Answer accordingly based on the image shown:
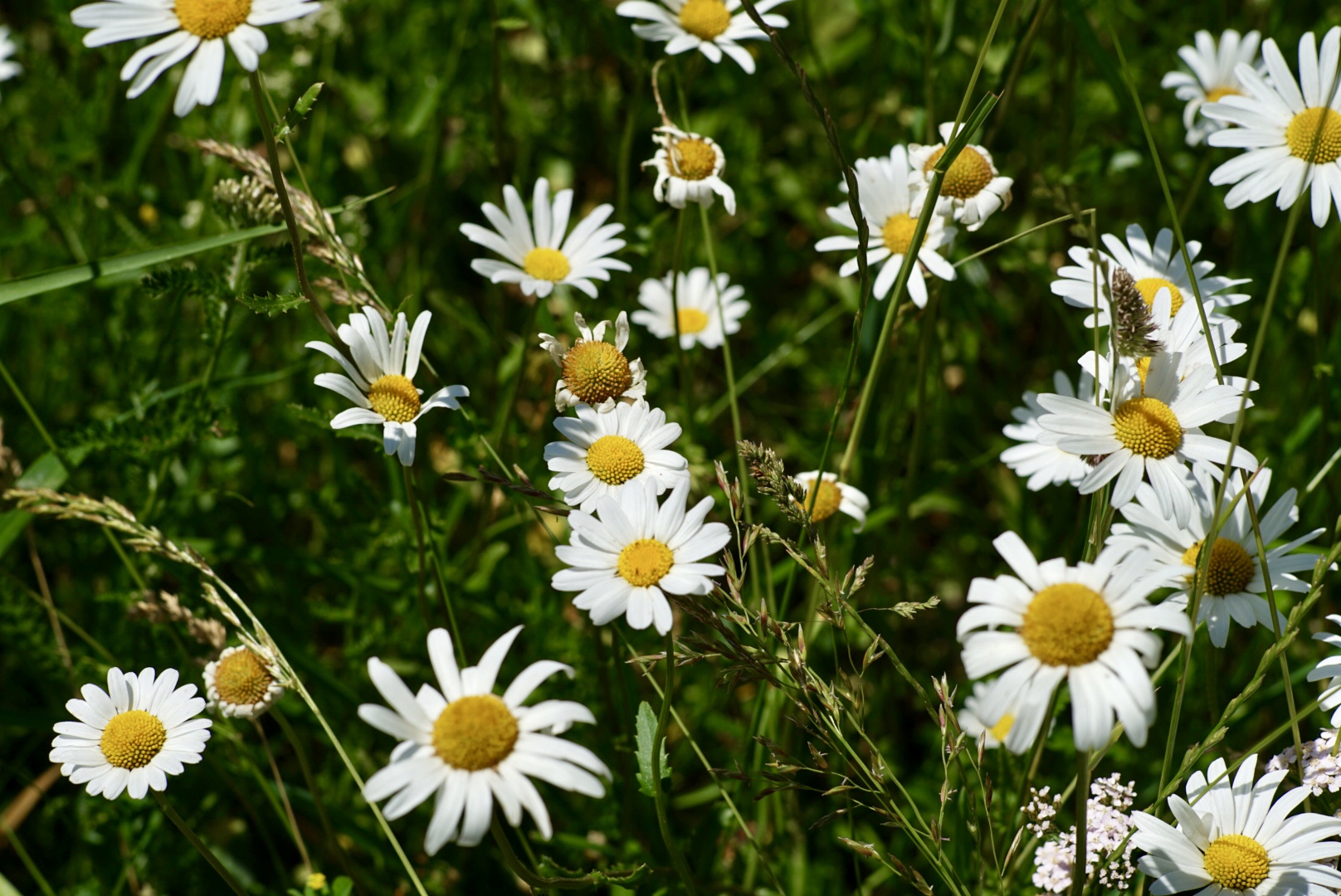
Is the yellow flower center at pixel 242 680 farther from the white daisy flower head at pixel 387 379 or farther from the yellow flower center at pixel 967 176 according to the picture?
the yellow flower center at pixel 967 176

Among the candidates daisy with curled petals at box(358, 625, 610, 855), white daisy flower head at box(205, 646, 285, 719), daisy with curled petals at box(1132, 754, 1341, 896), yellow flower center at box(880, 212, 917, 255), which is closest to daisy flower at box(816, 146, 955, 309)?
yellow flower center at box(880, 212, 917, 255)

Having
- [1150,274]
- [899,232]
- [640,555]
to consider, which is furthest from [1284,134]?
[640,555]

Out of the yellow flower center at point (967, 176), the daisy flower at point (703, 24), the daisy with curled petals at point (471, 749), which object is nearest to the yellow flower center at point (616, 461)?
the daisy with curled petals at point (471, 749)

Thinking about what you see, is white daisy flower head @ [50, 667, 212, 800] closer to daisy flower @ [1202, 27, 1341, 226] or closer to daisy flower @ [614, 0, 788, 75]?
daisy flower @ [614, 0, 788, 75]

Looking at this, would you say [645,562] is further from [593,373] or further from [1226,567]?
[1226,567]

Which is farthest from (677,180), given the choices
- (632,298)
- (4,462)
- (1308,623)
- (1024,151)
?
(1308,623)
